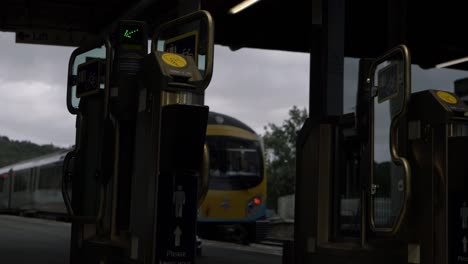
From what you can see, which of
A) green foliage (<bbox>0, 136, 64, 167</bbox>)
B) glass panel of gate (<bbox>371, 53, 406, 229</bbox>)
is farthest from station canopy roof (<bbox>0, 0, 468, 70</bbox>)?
green foliage (<bbox>0, 136, 64, 167</bbox>)

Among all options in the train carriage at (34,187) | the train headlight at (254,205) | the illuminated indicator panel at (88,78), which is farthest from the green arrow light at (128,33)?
the train carriage at (34,187)

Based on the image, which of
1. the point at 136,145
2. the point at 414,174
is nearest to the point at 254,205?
the point at 136,145

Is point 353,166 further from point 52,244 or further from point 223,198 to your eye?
point 223,198

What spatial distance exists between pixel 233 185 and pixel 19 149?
4192 inches

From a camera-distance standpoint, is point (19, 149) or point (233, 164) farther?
point (19, 149)

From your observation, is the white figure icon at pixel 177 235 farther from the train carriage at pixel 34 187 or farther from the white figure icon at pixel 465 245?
the train carriage at pixel 34 187

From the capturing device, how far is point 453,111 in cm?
501

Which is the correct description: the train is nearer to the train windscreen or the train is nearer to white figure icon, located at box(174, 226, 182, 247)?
the train windscreen

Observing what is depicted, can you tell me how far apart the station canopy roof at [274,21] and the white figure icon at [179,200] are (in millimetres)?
7263

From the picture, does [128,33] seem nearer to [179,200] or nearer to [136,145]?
[136,145]

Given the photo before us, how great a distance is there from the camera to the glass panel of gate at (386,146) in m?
5.20

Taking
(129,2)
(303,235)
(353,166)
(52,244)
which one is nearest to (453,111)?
(353,166)

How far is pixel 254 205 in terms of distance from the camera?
16984 millimetres

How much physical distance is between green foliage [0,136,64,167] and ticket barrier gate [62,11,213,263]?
109 meters
